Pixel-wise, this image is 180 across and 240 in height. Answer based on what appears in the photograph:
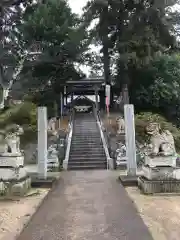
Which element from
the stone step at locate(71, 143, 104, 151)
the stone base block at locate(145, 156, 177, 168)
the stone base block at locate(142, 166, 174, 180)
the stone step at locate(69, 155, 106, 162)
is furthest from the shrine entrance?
the stone base block at locate(142, 166, 174, 180)

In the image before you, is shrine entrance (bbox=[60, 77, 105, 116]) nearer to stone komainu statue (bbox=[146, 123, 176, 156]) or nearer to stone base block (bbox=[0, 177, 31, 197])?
stone komainu statue (bbox=[146, 123, 176, 156])

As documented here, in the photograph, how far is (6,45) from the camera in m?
20.5

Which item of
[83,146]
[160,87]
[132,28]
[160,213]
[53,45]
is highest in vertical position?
[132,28]

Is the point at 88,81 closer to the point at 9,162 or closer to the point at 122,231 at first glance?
the point at 9,162

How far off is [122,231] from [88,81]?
25.5 metres

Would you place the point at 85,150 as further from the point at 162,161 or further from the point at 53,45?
the point at 53,45

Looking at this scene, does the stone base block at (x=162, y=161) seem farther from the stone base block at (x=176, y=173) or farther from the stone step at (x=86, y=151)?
the stone step at (x=86, y=151)

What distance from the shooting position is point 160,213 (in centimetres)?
551

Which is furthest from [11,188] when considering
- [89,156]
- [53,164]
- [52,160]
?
[89,156]

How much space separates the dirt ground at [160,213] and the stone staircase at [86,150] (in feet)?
20.5

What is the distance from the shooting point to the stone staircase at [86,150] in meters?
13.9

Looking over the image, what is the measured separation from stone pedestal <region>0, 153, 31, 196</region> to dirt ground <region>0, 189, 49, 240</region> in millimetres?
303

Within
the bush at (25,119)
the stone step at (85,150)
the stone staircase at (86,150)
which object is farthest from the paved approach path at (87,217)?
the bush at (25,119)

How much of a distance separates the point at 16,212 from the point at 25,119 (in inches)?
464
